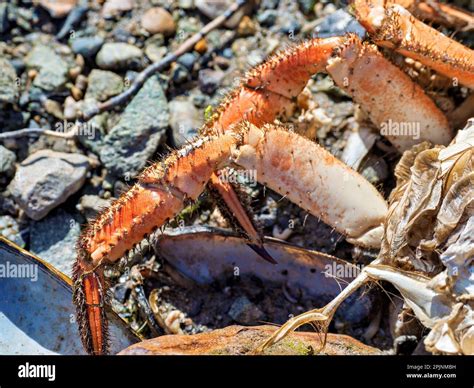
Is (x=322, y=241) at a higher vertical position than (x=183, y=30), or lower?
lower

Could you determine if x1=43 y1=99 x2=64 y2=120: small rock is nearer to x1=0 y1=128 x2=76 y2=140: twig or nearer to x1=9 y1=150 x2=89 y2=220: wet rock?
x1=0 y1=128 x2=76 y2=140: twig

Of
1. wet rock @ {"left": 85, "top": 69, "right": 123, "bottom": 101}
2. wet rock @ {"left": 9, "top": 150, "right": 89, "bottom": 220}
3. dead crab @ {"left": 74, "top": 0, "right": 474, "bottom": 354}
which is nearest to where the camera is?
dead crab @ {"left": 74, "top": 0, "right": 474, "bottom": 354}

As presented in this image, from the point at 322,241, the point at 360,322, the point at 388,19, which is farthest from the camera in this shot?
the point at 322,241

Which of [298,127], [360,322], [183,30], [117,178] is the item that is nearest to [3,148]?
[117,178]

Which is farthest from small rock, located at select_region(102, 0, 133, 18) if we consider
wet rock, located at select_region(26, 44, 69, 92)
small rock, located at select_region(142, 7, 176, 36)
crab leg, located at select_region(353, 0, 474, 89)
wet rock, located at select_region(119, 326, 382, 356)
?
wet rock, located at select_region(119, 326, 382, 356)

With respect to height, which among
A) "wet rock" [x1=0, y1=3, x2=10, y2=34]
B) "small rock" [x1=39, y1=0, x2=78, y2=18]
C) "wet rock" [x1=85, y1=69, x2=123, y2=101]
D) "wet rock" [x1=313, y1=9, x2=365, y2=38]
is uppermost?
"wet rock" [x1=313, y1=9, x2=365, y2=38]

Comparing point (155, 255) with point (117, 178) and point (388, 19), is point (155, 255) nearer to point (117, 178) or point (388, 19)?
point (117, 178)
